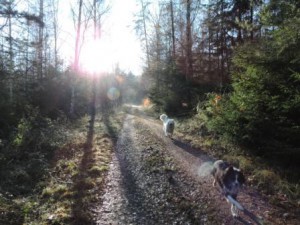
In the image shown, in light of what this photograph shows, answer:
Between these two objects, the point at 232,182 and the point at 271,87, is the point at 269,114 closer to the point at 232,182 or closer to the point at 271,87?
the point at 271,87

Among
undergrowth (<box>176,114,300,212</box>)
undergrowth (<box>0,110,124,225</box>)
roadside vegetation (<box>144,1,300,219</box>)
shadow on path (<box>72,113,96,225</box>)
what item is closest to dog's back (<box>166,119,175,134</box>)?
undergrowth (<box>176,114,300,212</box>)

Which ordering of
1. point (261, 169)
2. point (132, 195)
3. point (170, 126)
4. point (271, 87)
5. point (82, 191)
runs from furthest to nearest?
point (170, 126) → point (271, 87) → point (261, 169) → point (82, 191) → point (132, 195)

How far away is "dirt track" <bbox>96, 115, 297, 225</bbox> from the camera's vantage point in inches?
228

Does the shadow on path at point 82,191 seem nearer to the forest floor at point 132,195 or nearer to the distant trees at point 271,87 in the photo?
the forest floor at point 132,195

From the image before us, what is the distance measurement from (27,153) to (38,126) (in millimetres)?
4152

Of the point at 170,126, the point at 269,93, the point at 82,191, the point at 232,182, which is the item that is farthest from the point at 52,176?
the point at 269,93

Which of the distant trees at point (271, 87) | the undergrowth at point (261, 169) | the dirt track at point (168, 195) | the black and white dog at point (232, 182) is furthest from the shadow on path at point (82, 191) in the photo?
the distant trees at point (271, 87)

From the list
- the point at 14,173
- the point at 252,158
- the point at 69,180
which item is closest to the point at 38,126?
the point at 14,173

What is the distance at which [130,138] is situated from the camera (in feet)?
45.6

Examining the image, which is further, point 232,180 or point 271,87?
point 271,87

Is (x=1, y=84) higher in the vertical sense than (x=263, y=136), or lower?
higher

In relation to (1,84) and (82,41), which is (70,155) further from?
(82,41)

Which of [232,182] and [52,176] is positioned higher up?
[232,182]

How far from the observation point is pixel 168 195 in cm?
687
